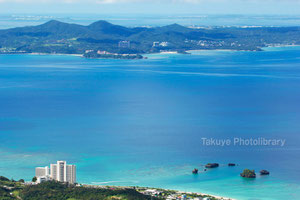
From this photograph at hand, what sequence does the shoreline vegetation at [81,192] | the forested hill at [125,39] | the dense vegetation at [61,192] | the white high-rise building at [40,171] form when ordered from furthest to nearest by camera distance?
1. the forested hill at [125,39]
2. the white high-rise building at [40,171]
3. the shoreline vegetation at [81,192]
4. the dense vegetation at [61,192]

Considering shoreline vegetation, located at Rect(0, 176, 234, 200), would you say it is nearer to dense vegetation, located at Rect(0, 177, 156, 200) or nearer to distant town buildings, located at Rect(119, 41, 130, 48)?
dense vegetation, located at Rect(0, 177, 156, 200)

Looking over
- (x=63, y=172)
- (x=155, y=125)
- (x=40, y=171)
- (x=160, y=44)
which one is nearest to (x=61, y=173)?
(x=63, y=172)

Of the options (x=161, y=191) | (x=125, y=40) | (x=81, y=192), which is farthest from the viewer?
(x=125, y=40)

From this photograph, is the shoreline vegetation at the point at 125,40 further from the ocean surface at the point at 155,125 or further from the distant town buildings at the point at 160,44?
the ocean surface at the point at 155,125

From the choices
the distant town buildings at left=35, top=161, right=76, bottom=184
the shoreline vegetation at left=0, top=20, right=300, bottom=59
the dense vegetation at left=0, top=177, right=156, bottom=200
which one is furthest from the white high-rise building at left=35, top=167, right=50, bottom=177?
the shoreline vegetation at left=0, top=20, right=300, bottom=59

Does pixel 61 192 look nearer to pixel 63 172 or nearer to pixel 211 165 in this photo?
pixel 63 172

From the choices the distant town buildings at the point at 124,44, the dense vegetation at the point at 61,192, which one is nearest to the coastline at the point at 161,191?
the dense vegetation at the point at 61,192
